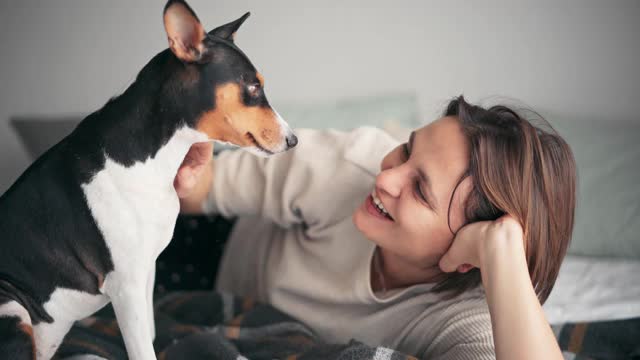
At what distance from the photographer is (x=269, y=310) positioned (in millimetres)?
1115

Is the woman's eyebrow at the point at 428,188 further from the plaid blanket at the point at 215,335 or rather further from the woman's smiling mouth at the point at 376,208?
the plaid blanket at the point at 215,335

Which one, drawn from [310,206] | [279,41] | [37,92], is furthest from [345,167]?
[37,92]

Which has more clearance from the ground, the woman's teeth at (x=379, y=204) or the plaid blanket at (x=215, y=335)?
the woman's teeth at (x=379, y=204)

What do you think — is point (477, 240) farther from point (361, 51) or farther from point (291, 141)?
point (361, 51)

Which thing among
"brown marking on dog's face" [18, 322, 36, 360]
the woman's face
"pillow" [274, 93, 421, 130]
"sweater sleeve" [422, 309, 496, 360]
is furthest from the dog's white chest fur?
"pillow" [274, 93, 421, 130]

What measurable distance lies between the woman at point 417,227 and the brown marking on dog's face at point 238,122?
0.18 meters

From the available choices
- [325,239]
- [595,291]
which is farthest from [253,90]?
[595,291]

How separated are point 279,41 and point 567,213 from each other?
0.63m

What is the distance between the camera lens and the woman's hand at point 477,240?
88 cm

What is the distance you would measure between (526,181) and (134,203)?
0.58m

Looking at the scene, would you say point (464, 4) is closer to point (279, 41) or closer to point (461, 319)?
point (279, 41)

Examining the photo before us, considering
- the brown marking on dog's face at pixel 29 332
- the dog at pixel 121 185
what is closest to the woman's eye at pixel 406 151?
the dog at pixel 121 185

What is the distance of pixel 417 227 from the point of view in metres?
0.96

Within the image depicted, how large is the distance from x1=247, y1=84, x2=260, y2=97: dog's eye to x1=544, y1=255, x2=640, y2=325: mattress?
91cm
